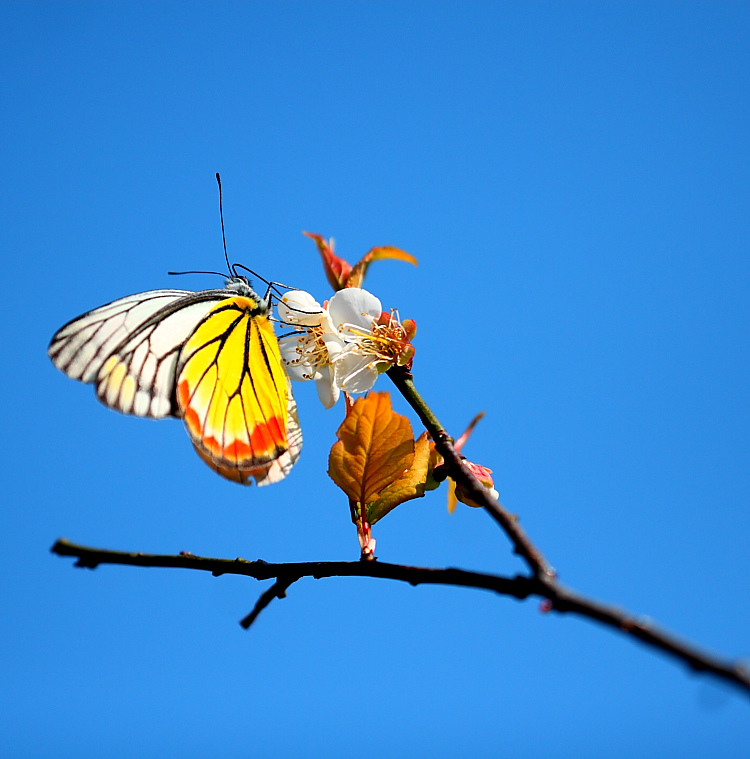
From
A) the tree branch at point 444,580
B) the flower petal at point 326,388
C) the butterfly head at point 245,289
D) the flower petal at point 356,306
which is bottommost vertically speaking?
the tree branch at point 444,580

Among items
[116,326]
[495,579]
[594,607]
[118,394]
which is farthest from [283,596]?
[116,326]

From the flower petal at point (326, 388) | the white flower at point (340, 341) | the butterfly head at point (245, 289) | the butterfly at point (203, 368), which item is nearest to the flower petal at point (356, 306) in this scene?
the white flower at point (340, 341)

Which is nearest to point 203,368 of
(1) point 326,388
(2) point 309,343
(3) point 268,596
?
(2) point 309,343

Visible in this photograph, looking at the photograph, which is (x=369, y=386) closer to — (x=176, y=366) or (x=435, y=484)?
(x=435, y=484)

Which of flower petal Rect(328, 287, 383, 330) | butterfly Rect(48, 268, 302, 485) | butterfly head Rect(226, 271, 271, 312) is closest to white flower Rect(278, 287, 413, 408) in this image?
flower petal Rect(328, 287, 383, 330)

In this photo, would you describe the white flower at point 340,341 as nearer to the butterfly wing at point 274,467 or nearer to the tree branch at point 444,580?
the butterfly wing at point 274,467

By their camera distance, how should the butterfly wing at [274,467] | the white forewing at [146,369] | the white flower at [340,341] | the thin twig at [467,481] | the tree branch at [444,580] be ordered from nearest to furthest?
the tree branch at [444,580]
the thin twig at [467,481]
the white flower at [340,341]
the butterfly wing at [274,467]
the white forewing at [146,369]

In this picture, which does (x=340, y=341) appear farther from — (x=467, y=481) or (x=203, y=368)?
(x=467, y=481)
